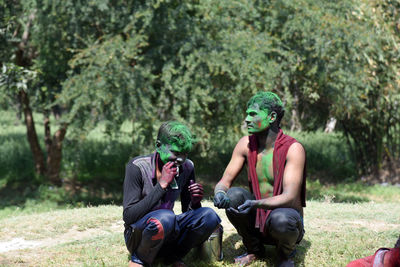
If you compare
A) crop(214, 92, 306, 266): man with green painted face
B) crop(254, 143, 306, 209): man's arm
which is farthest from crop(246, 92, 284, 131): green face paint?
crop(254, 143, 306, 209): man's arm

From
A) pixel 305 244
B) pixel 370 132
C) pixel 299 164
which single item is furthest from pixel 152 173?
pixel 370 132

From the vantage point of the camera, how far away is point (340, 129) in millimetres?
16984

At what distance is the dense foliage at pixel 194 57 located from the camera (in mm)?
10453

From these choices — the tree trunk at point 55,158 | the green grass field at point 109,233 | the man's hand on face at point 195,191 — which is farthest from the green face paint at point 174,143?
the tree trunk at point 55,158

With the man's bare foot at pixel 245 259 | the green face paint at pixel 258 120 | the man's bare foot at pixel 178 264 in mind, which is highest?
the green face paint at pixel 258 120

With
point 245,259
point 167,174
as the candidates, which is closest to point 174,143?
point 167,174

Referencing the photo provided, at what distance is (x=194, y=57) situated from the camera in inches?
424

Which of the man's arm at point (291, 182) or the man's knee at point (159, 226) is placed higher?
the man's arm at point (291, 182)

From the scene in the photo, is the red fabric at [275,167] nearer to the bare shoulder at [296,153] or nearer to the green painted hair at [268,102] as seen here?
the bare shoulder at [296,153]

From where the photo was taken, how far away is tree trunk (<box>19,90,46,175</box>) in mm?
13688

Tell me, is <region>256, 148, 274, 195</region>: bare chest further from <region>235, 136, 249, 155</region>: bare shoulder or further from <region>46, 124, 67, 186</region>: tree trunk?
<region>46, 124, 67, 186</region>: tree trunk

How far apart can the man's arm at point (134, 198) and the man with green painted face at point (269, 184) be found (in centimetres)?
55

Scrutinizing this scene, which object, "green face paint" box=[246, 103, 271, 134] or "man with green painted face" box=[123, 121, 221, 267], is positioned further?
"green face paint" box=[246, 103, 271, 134]

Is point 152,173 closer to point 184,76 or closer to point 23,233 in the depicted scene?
point 23,233
